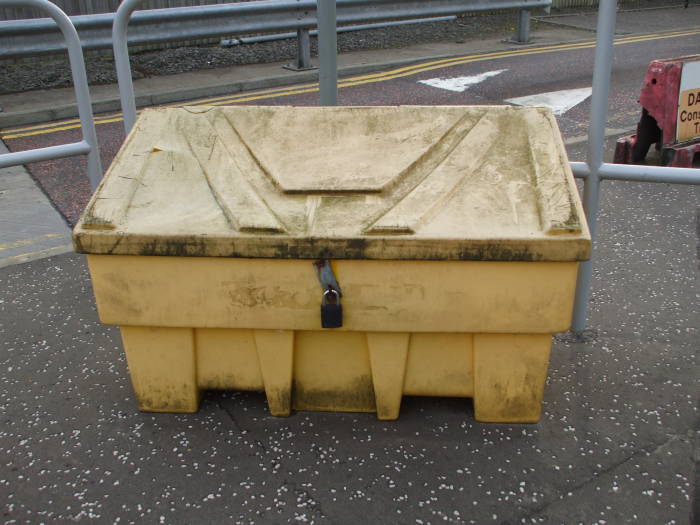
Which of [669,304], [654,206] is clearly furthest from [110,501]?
[654,206]

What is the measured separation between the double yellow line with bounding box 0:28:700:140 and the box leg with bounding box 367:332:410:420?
5.26 m

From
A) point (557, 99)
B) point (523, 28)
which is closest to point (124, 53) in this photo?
point (557, 99)

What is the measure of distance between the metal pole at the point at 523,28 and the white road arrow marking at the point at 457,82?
2.38m

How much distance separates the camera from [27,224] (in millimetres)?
4496

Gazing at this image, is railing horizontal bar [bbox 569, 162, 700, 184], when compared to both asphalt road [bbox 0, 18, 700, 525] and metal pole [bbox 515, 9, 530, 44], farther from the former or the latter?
metal pole [bbox 515, 9, 530, 44]

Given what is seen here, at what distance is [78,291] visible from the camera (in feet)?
12.0

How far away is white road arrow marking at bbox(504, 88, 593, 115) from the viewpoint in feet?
23.0

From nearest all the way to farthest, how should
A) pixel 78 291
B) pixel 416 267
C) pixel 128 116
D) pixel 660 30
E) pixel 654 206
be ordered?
pixel 416 267 → pixel 128 116 → pixel 78 291 → pixel 654 206 → pixel 660 30

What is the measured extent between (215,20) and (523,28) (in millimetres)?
4763

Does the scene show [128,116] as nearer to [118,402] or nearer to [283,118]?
[283,118]

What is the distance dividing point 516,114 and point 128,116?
1.75 m

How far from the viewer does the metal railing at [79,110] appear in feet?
10.3

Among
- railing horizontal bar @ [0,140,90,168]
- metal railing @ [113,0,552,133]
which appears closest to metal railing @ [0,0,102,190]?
railing horizontal bar @ [0,140,90,168]

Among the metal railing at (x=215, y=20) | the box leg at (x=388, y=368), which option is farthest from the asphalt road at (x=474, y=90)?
the box leg at (x=388, y=368)
